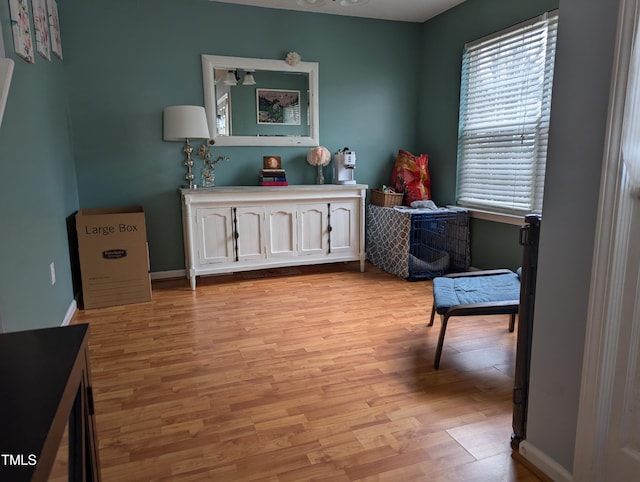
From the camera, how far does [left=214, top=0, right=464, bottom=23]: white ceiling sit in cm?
376

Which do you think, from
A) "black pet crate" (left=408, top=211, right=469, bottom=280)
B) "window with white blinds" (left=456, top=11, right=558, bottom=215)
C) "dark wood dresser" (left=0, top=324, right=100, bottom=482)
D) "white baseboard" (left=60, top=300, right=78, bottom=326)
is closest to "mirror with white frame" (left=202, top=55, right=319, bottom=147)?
"black pet crate" (left=408, top=211, right=469, bottom=280)

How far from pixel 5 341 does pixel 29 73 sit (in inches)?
83.6

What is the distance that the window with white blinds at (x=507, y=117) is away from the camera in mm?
3105

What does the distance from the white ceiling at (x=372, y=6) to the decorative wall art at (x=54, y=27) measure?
1.33 meters

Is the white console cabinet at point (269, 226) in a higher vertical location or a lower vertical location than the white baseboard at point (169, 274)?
higher

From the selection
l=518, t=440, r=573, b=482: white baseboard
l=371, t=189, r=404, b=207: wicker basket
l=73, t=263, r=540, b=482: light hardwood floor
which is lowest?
l=73, t=263, r=540, b=482: light hardwood floor

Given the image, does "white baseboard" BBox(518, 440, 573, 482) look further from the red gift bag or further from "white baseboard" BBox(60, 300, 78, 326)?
the red gift bag

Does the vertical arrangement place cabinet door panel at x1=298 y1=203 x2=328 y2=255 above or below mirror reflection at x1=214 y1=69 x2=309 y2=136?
→ below

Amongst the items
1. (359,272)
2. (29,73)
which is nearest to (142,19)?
(29,73)

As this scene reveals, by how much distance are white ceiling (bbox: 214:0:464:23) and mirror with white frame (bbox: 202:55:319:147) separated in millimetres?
471

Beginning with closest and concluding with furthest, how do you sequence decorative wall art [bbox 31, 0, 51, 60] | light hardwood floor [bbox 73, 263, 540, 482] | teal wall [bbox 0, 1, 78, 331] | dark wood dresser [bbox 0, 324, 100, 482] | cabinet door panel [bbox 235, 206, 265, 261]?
dark wood dresser [bbox 0, 324, 100, 482] < light hardwood floor [bbox 73, 263, 540, 482] < teal wall [bbox 0, 1, 78, 331] < decorative wall art [bbox 31, 0, 51, 60] < cabinet door panel [bbox 235, 206, 265, 261]

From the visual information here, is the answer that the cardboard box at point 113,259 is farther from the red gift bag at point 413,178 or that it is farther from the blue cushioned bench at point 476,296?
the red gift bag at point 413,178

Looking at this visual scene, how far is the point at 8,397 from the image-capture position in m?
0.72

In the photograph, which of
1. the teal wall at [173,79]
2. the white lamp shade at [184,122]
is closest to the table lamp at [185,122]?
the white lamp shade at [184,122]
